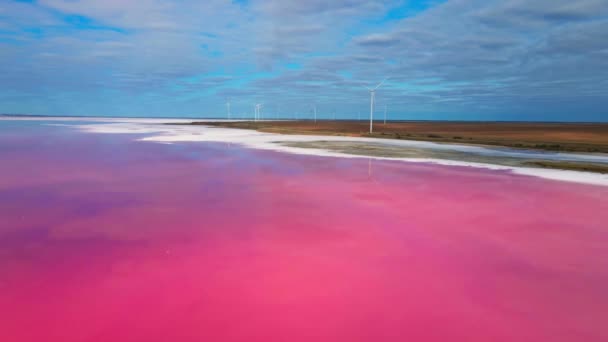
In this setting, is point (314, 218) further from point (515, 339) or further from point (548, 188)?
point (548, 188)

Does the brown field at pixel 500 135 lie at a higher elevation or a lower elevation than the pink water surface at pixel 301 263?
higher

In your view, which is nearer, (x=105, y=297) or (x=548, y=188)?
(x=105, y=297)

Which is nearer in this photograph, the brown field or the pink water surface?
the pink water surface

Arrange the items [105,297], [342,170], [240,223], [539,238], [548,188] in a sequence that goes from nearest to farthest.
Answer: [105,297], [539,238], [240,223], [548,188], [342,170]

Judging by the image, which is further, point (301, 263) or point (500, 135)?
point (500, 135)

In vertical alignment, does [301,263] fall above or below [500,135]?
below

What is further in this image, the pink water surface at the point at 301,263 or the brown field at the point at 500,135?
the brown field at the point at 500,135

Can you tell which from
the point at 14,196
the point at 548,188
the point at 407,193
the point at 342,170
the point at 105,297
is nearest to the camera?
the point at 105,297

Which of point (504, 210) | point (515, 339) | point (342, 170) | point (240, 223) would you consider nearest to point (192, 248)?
point (240, 223)
